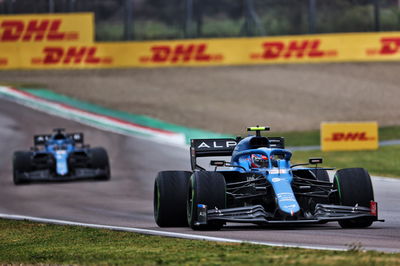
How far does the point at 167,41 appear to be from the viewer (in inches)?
2121

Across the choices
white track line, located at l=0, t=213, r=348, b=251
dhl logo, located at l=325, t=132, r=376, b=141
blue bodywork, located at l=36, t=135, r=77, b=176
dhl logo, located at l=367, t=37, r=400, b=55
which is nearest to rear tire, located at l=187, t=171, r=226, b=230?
white track line, located at l=0, t=213, r=348, b=251

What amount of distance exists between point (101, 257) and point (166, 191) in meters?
4.00

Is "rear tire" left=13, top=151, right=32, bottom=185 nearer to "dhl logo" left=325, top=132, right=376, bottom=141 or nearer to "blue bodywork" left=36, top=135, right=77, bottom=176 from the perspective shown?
"blue bodywork" left=36, top=135, right=77, bottom=176

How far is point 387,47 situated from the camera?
54.3 metres

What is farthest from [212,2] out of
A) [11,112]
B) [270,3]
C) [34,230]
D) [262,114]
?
[34,230]

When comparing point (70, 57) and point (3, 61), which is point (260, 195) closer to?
point (70, 57)

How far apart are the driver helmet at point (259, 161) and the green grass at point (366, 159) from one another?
1278 cm

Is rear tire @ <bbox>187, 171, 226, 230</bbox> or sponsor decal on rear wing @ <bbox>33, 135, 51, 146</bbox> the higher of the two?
sponsor decal on rear wing @ <bbox>33, 135, 51, 146</bbox>

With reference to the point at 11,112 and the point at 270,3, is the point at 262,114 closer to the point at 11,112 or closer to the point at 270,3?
the point at 11,112

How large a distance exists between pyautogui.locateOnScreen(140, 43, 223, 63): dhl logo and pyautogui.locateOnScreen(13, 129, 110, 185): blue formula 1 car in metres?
24.0

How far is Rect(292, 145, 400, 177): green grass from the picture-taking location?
100.0ft

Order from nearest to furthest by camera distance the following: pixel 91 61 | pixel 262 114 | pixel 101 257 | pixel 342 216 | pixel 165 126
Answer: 1. pixel 101 257
2. pixel 342 216
3. pixel 165 126
4. pixel 262 114
5. pixel 91 61

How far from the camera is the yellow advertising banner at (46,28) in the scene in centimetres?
5312

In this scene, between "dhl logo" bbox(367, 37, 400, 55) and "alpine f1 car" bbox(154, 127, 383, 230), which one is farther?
"dhl logo" bbox(367, 37, 400, 55)
